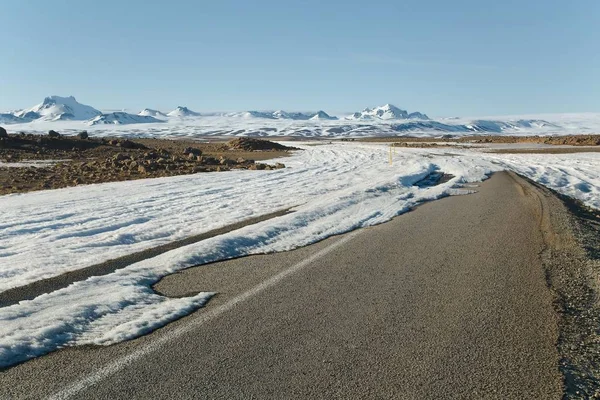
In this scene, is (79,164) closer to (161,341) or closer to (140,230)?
(140,230)

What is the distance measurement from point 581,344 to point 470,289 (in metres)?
1.74

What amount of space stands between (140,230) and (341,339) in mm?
7190

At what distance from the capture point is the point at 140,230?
1109cm

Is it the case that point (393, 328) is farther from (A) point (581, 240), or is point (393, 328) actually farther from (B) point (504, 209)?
(B) point (504, 209)

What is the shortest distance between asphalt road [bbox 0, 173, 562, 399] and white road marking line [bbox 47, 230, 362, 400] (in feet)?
0.05

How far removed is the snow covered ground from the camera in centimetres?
550

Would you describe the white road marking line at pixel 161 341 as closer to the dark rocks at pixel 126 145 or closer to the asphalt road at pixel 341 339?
the asphalt road at pixel 341 339

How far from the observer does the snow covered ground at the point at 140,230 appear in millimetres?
5500

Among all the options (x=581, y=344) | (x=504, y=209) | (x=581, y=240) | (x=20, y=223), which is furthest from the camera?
(x=504, y=209)

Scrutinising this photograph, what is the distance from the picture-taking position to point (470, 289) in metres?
6.68

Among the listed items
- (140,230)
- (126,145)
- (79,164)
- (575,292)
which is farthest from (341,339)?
(126,145)

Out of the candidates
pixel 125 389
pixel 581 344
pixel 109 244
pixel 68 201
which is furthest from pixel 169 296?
pixel 68 201

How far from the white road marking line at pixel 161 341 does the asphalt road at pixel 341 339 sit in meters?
0.01

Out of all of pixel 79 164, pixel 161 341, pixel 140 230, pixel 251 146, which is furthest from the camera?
pixel 251 146
